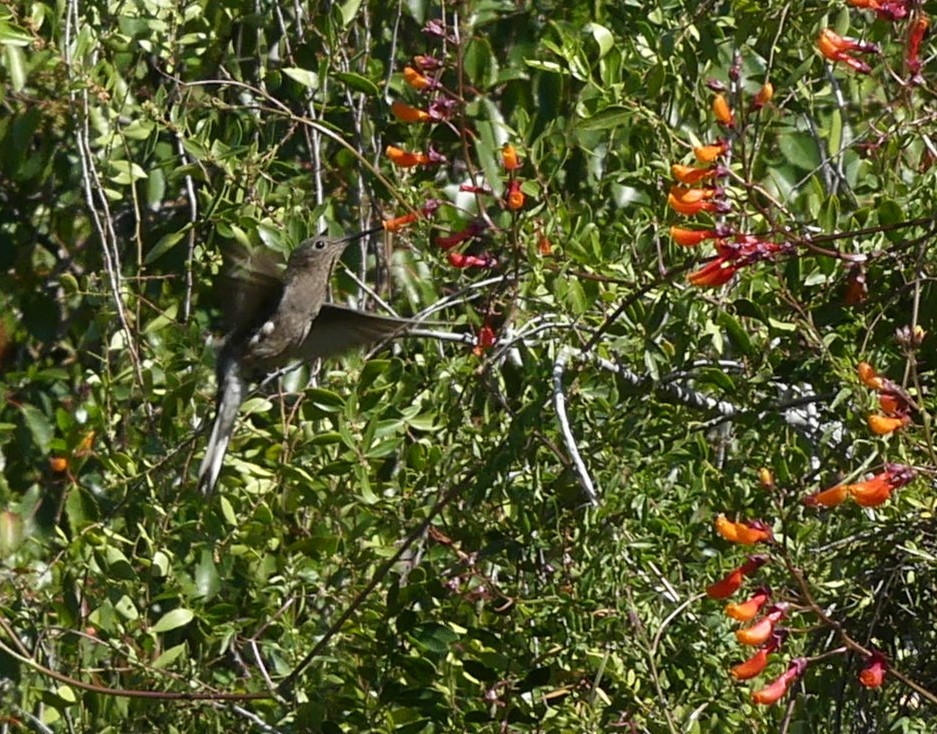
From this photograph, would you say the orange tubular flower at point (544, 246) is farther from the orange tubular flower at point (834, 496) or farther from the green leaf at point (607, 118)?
the orange tubular flower at point (834, 496)

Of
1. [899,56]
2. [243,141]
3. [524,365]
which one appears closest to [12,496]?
[243,141]

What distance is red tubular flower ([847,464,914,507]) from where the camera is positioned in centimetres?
244

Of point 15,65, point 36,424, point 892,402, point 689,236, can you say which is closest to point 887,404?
point 892,402

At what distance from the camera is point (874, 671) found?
8.29ft

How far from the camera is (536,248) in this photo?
306cm

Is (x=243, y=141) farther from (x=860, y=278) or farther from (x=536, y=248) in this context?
(x=860, y=278)

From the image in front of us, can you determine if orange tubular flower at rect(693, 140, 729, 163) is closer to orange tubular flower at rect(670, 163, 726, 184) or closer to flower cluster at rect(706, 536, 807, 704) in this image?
orange tubular flower at rect(670, 163, 726, 184)

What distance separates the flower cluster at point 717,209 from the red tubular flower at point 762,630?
470 millimetres

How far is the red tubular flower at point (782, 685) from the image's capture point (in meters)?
2.57

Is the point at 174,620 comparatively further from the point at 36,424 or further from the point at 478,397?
the point at 36,424

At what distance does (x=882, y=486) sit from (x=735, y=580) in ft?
0.88

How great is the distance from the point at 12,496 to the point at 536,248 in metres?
1.81

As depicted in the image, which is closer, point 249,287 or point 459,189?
point 459,189

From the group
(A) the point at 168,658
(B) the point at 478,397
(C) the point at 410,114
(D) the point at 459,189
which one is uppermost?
(C) the point at 410,114
